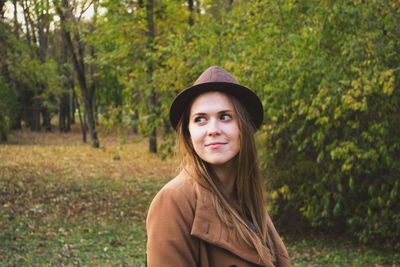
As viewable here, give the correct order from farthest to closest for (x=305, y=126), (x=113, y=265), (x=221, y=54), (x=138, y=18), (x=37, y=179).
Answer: (x=138, y=18) < (x=37, y=179) < (x=221, y=54) < (x=305, y=126) < (x=113, y=265)

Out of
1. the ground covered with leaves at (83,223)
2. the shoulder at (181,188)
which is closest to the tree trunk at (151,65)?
the ground covered with leaves at (83,223)

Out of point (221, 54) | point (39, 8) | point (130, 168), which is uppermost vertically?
point (39, 8)

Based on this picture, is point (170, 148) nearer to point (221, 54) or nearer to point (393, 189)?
point (221, 54)

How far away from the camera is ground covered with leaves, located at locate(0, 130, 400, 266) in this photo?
8.80 meters

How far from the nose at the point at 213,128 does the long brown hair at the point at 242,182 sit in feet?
0.31

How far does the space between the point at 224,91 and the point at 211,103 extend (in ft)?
0.26

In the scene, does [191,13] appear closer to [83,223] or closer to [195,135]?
[83,223]

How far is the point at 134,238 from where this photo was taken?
416 inches

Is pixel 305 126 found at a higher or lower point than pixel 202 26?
lower

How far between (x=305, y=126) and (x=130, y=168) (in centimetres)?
1279

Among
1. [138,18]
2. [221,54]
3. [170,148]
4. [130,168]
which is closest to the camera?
[221,54]

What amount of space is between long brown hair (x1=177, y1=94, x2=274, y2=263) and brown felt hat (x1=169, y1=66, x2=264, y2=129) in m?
0.03

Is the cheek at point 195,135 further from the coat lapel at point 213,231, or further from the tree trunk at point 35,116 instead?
the tree trunk at point 35,116

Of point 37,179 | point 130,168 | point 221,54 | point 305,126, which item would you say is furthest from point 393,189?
point 130,168
